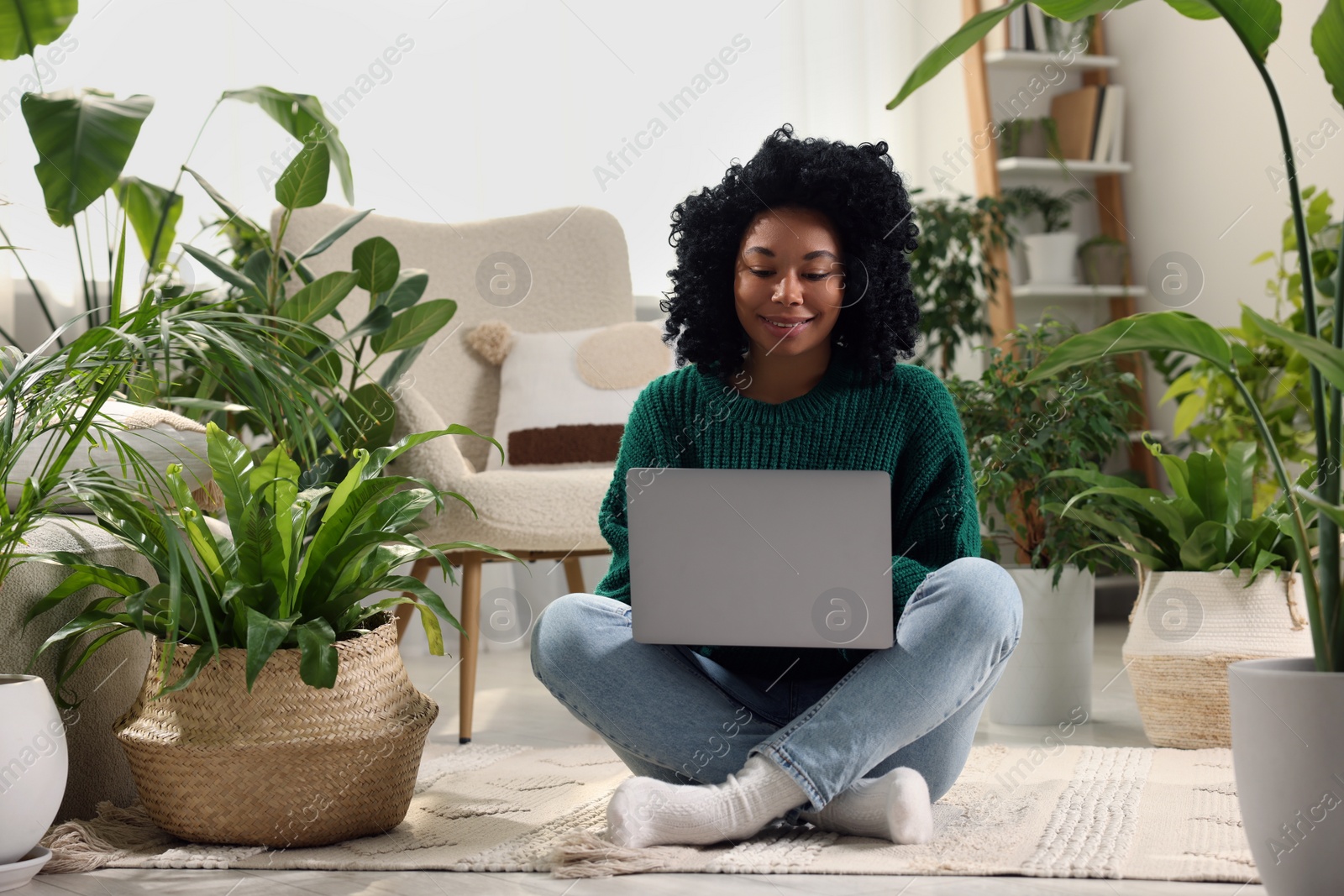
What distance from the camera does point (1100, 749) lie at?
175 centimetres

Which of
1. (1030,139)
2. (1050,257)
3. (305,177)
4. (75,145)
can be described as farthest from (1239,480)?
(1030,139)

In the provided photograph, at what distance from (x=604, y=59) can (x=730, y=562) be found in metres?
2.28

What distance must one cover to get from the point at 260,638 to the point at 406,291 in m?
0.90

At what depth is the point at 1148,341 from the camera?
93 cm

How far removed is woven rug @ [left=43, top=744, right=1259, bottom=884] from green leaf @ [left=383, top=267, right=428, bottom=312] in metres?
0.74

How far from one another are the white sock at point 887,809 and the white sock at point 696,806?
0.20 ft

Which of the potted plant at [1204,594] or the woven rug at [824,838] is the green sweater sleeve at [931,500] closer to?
the woven rug at [824,838]

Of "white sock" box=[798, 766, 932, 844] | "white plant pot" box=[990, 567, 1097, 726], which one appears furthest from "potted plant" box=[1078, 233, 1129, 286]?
"white sock" box=[798, 766, 932, 844]

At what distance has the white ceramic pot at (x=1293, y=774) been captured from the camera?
2.90 feet

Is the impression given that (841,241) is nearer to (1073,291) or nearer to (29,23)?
(29,23)

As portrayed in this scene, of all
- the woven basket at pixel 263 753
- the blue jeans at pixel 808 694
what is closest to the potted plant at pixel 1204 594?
the blue jeans at pixel 808 694

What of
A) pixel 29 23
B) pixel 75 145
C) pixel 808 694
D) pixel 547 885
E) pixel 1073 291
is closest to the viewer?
pixel 547 885

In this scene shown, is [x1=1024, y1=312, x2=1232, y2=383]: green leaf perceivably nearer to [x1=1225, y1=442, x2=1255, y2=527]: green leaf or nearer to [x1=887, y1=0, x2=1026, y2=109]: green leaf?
[x1=887, y1=0, x2=1026, y2=109]: green leaf

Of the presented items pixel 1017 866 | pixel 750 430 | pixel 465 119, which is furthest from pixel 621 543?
pixel 465 119
